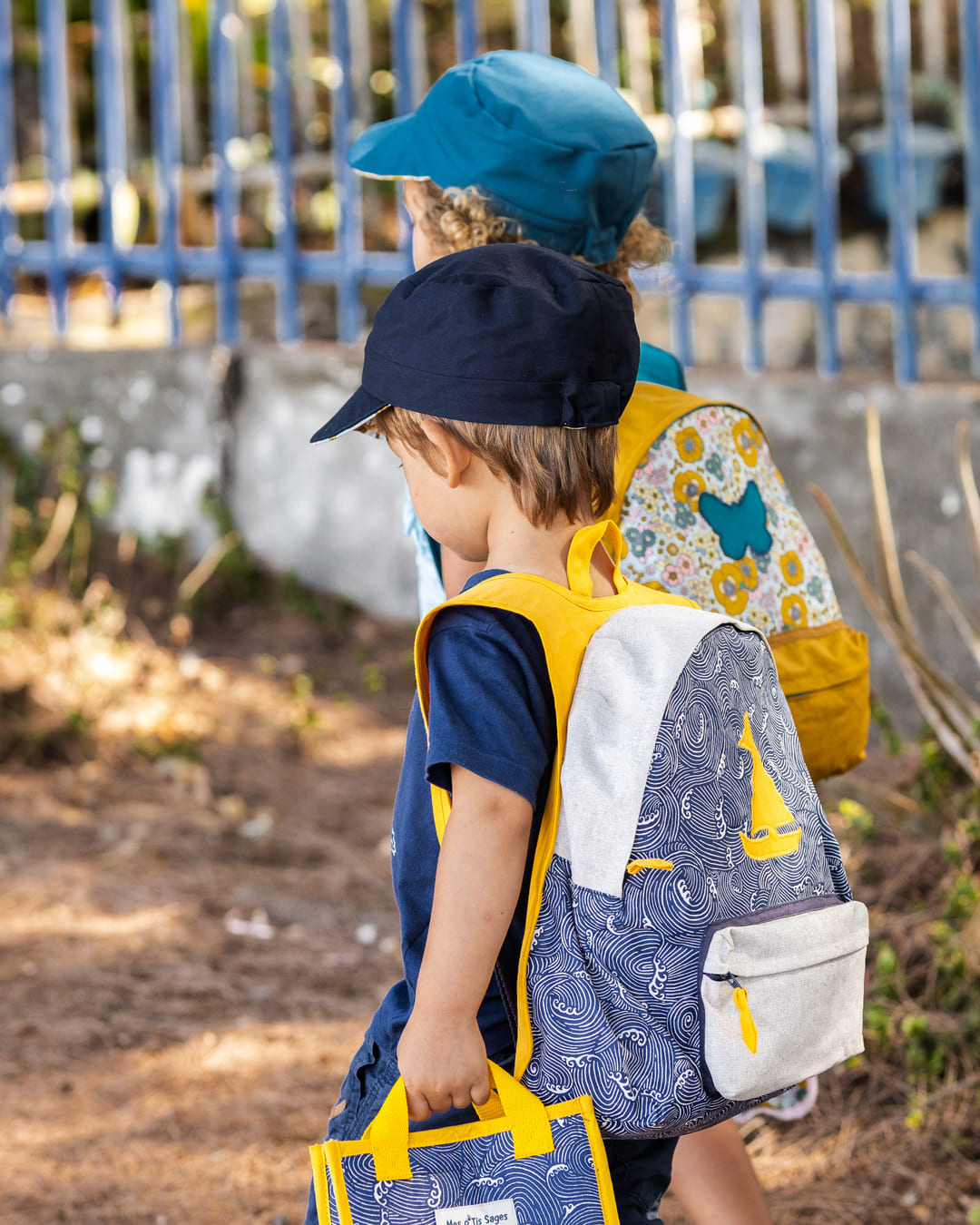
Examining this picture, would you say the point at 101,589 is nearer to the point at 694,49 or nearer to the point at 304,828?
the point at 304,828

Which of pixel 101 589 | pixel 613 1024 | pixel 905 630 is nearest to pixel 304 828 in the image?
pixel 101 589

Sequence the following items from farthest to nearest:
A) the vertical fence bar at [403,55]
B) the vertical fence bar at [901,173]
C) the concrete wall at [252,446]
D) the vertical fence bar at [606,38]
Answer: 1. the concrete wall at [252,446]
2. the vertical fence bar at [403,55]
3. the vertical fence bar at [606,38]
4. the vertical fence bar at [901,173]

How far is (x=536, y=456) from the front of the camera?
1.39 metres

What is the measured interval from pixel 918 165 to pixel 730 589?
6176 millimetres

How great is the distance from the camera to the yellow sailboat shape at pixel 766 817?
1.35 meters

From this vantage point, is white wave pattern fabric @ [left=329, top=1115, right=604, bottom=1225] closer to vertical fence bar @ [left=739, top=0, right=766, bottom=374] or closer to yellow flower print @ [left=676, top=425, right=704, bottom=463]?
yellow flower print @ [left=676, top=425, right=704, bottom=463]

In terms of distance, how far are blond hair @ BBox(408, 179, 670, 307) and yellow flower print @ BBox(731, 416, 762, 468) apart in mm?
256

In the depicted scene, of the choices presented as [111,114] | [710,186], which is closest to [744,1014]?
[111,114]

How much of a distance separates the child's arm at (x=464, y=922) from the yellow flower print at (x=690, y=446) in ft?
2.01

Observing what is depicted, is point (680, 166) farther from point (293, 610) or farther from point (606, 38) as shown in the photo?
point (293, 610)

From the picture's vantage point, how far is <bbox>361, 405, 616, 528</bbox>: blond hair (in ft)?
4.53

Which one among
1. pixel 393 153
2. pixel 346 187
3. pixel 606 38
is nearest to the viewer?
pixel 393 153

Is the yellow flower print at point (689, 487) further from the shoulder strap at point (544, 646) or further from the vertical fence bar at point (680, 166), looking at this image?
the vertical fence bar at point (680, 166)

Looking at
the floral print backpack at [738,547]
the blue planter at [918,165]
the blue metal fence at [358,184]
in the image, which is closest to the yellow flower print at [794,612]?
the floral print backpack at [738,547]
